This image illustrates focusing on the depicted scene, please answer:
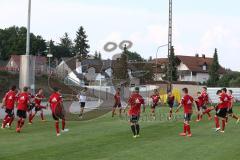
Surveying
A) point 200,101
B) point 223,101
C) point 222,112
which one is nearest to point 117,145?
point 222,112

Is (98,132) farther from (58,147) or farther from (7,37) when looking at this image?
(7,37)

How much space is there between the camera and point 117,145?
1706 centimetres

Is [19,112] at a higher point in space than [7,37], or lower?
lower

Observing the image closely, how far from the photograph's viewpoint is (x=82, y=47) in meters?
158

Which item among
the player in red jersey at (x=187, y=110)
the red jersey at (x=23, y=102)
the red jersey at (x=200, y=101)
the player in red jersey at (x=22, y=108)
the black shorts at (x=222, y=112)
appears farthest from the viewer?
the red jersey at (x=200, y=101)

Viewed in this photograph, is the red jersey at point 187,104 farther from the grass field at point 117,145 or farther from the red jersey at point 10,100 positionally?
the red jersey at point 10,100

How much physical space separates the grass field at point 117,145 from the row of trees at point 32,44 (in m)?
109

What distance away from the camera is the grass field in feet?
46.8

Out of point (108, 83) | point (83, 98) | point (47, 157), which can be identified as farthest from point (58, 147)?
point (108, 83)

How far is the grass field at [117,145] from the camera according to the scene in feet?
46.8

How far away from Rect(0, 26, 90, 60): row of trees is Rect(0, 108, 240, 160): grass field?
357 feet

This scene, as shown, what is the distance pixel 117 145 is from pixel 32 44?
390ft

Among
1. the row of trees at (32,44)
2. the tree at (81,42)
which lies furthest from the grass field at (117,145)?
the tree at (81,42)

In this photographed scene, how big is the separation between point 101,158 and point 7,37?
130342mm
